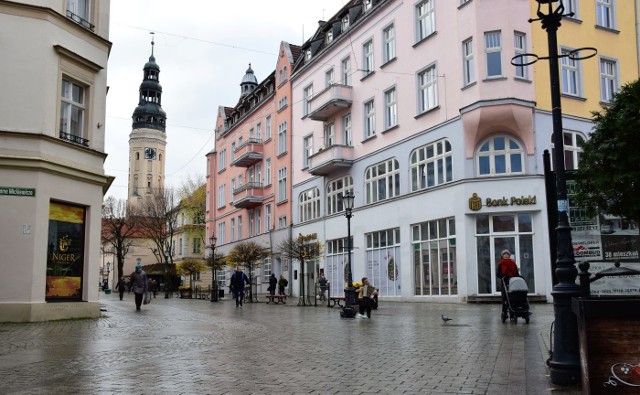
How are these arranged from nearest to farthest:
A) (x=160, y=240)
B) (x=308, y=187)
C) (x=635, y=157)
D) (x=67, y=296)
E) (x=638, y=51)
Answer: (x=635, y=157)
(x=67, y=296)
(x=638, y=51)
(x=308, y=187)
(x=160, y=240)

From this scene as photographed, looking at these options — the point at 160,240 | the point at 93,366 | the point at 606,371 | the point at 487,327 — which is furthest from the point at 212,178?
the point at 606,371

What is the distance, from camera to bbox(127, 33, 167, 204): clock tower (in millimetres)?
108438

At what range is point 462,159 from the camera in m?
29.0

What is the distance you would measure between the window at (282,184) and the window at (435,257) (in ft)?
59.7

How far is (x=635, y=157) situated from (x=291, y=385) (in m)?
8.19

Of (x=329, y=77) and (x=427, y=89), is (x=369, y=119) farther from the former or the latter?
(x=329, y=77)

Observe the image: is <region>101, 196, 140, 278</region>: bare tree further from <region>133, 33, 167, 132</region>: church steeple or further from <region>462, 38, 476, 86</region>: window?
<region>462, 38, 476, 86</region>: window

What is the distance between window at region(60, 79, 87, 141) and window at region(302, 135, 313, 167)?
25.6 m

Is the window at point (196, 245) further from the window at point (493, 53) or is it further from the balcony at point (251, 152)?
the window at point (493, 53)

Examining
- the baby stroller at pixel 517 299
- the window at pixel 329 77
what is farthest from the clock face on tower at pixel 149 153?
the baby stroller at pixel 517 299

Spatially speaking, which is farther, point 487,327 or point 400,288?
point 400,288

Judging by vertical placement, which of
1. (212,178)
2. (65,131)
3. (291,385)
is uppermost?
(212,178)

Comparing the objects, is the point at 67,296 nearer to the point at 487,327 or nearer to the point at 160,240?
the point at 487,327

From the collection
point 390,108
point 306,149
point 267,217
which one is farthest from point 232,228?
point 390,108
